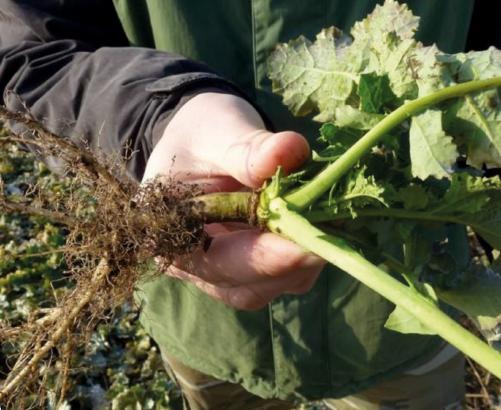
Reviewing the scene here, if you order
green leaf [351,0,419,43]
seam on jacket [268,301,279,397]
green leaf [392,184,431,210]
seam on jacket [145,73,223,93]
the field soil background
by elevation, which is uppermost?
green leaf [351,0,419,43]

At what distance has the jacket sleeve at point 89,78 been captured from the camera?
161 centimetres

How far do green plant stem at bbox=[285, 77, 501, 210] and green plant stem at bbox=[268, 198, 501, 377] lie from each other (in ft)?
0.17

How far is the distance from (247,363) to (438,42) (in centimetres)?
119

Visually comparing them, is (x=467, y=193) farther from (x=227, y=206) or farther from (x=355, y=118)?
(x=227, y=206)

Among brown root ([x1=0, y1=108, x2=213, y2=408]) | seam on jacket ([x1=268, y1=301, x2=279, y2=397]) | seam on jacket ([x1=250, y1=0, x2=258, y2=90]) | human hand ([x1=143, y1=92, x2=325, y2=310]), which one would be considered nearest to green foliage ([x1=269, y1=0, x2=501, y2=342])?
human hand ([x1=143, y1=92, x2=325, y2=310])

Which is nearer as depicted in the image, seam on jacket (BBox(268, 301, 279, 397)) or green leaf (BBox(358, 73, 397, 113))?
green leaf (BBox(358, 73, 397, 113))

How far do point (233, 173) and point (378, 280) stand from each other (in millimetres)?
452

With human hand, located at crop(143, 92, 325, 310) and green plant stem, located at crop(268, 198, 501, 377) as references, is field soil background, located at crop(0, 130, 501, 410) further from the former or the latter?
green plant stem, located at crop(268, 198, 501, 377)

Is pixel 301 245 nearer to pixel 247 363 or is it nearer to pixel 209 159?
pixel 209 159

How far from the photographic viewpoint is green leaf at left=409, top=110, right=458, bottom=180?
121 centimetres

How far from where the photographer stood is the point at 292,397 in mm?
2098

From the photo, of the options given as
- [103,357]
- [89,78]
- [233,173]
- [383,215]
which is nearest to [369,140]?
[383,215]

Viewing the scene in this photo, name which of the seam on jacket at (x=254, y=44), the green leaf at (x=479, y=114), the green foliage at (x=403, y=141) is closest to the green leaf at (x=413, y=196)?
the green foliage at (x=403, y=141)

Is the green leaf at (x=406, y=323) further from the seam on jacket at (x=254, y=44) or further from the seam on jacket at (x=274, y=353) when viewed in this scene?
the seam on jacket at (x=254, y=44)
